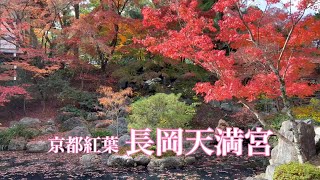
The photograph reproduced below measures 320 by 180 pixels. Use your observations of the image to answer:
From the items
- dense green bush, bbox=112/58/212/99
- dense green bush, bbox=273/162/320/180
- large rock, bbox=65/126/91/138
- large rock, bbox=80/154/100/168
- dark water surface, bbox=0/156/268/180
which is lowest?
dark water surface, bbox=0/156/268/180

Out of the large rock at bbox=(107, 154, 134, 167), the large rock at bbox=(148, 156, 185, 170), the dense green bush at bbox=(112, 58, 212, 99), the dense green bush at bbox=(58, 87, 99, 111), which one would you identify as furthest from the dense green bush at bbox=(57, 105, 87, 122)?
the large rock at bbox=(148, 156, 185, 170)

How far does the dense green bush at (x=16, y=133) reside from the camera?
14172mm

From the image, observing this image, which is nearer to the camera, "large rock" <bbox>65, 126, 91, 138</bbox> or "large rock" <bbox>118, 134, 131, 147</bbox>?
"large rock" <bbox>118, 134, 131, 147</bbox>

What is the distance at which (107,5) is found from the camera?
19.3m

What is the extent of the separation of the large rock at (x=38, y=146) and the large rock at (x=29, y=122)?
233 cm

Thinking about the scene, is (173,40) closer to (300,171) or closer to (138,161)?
(300,171)

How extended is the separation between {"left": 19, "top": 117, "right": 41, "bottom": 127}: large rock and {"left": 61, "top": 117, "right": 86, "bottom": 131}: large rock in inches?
48.7

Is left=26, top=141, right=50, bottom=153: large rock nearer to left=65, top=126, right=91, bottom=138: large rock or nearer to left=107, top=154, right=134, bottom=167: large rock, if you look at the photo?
left=65, top=126, right=91, bottom=138: large rock

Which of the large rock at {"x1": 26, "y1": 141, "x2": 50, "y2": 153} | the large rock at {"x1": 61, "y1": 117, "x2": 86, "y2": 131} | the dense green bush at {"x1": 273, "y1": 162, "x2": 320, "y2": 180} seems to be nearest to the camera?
the dense green bush at {"x1": 273, "y1": 162, "x2": 320, "y2": 180}

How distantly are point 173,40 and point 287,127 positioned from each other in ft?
11.0

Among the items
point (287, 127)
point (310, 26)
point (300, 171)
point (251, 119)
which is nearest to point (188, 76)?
point (251, 119)

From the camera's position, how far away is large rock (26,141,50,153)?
13.4m

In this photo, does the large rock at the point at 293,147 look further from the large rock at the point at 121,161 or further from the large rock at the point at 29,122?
the large rock at the point at 29,122

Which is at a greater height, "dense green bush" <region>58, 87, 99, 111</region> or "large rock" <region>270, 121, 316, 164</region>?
"dense green bush" <region>58, 87, 99, 111</region>
